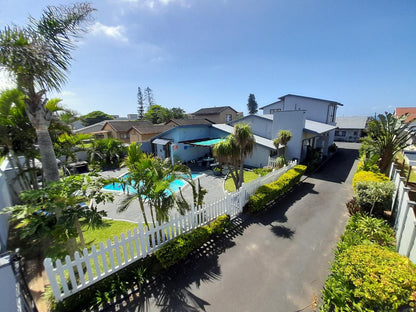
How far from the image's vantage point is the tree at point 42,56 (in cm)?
440

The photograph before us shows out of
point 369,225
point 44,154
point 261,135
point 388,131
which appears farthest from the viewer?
point 261,135

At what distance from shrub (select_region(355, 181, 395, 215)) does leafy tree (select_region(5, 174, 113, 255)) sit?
10589 millimetres

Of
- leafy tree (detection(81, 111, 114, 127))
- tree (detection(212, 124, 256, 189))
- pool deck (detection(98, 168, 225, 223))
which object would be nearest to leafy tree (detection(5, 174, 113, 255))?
pool deck (detection(98, 168, 225, 223))

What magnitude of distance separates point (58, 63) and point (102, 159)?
18.1 meters

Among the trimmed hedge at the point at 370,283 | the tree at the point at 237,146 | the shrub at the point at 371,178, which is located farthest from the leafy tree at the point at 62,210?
the shrub at the point at 371,178

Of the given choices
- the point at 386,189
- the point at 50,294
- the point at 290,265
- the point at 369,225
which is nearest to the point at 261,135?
the point at 386,189

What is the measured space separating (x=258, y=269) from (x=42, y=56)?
870cm

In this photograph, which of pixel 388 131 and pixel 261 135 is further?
pixel 261 135

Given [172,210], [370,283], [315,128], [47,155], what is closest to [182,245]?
[172,210]

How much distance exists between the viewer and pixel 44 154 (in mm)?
5172

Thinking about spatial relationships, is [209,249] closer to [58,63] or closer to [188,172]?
[188,172]

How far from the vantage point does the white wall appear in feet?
53.3

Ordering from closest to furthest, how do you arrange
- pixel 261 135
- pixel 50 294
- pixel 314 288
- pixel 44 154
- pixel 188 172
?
pixel 50 294 → pixel 314 288 → pixel 44 154 → pixel 188 172 → pixel 261 135

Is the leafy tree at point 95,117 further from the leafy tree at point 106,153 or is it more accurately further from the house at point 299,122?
the house at point 299,122
